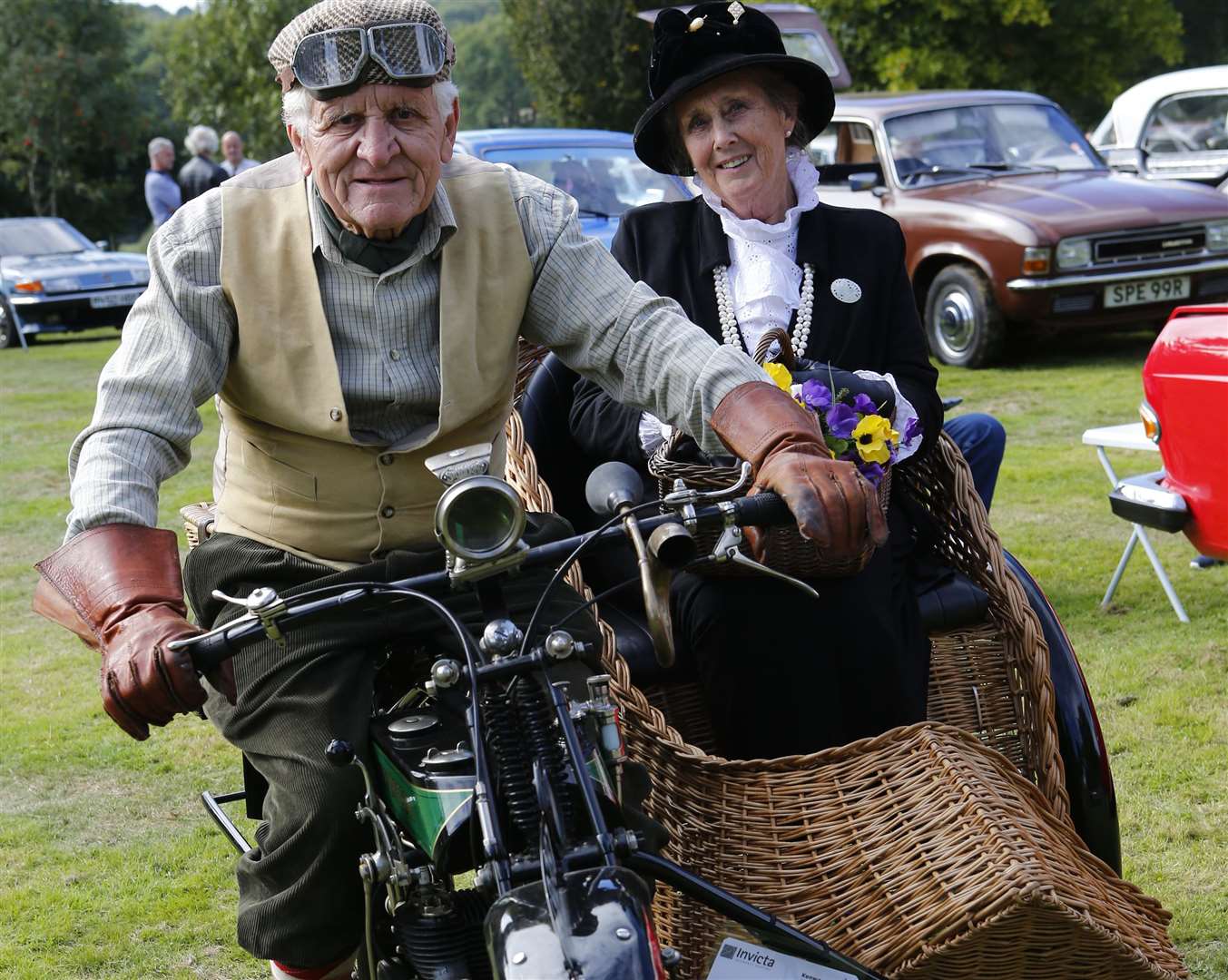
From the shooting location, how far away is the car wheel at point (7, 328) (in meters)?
16.9

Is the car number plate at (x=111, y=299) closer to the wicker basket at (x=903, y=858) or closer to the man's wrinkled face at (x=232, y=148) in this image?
the man's wrinkled face at (x=232, y=148)

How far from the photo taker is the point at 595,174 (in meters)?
10.6

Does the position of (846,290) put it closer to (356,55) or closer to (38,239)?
(356,55)

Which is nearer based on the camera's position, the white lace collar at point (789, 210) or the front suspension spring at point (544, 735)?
the front suspension spring at point (544, 735)

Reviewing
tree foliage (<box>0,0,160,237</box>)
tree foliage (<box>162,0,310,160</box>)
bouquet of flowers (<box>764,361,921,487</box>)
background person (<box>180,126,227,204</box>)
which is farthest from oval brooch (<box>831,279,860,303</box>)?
tree foliage (<box>0,0,160,237</box>)

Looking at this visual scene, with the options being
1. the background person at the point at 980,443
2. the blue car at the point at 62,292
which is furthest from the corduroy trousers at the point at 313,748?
the blue car at the point at 62,292

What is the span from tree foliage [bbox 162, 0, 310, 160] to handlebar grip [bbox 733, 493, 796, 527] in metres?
22.6

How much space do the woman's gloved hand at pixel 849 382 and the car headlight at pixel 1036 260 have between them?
7.55m

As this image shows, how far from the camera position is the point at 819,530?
2279 millimetres

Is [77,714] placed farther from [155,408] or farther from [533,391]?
[155,408]

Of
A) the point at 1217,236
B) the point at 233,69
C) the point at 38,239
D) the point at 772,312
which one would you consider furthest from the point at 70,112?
the point at 772,312

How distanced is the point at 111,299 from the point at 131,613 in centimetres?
1557

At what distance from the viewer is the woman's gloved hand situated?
323cm

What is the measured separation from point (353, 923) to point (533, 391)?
1.55m
